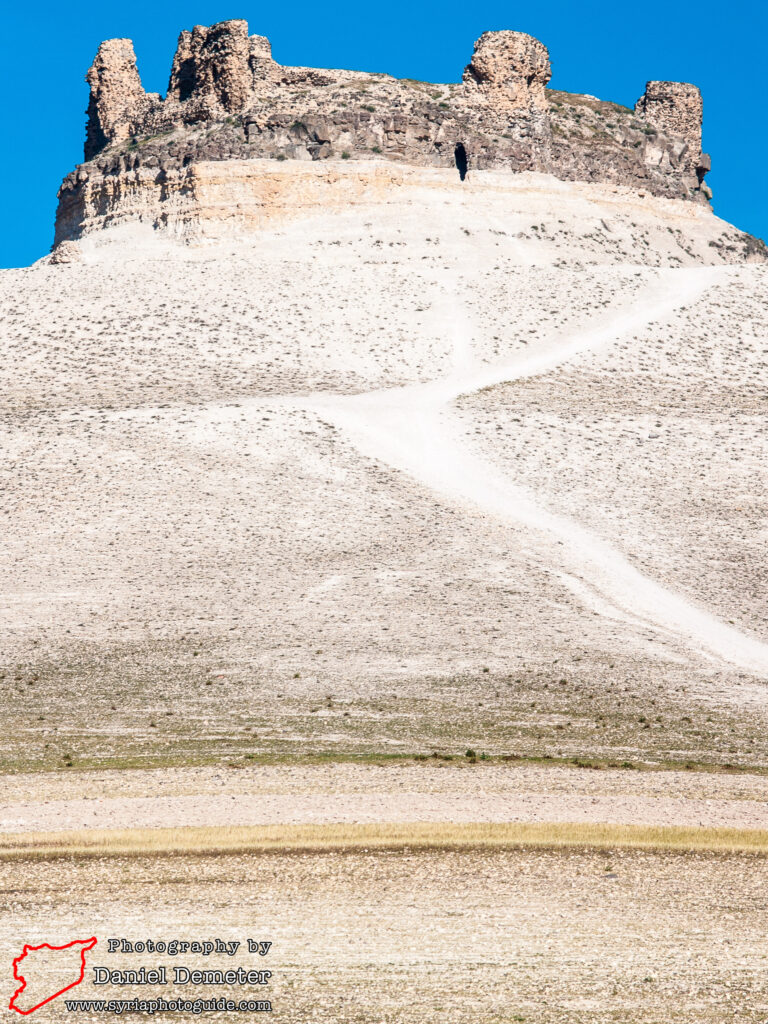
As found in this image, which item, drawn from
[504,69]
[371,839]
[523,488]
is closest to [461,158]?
[504,69]

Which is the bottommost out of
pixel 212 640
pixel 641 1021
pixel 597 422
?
pixel 641 1021

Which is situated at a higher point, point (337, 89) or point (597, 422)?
point (337, 89)

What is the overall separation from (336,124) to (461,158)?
689 centimetres

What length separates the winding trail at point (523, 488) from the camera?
93.3 feet

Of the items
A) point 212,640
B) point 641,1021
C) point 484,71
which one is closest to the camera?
point 641,1021

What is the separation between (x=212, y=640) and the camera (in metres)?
26.3

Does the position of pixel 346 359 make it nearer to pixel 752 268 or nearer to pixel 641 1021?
pixel 752 268

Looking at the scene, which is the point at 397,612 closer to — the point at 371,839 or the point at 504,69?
the point at 371,839

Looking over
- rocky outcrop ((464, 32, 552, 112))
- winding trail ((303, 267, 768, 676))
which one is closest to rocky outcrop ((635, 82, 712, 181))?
rocky outcrop ((464, 32, 552, 112))

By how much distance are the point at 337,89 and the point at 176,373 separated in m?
29.0

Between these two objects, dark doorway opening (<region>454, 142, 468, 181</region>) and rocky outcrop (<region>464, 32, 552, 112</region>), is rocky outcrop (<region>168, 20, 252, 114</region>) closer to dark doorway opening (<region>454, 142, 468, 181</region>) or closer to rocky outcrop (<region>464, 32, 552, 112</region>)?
dark doorway opening (<region>454, 142, 468, 181</region>)

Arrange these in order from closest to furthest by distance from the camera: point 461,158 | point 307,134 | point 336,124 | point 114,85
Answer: point 307,134, point 336,124, point 461,158, point 114,85

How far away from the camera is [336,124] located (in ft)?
212

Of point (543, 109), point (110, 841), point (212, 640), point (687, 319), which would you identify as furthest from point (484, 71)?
point (110, 841)
